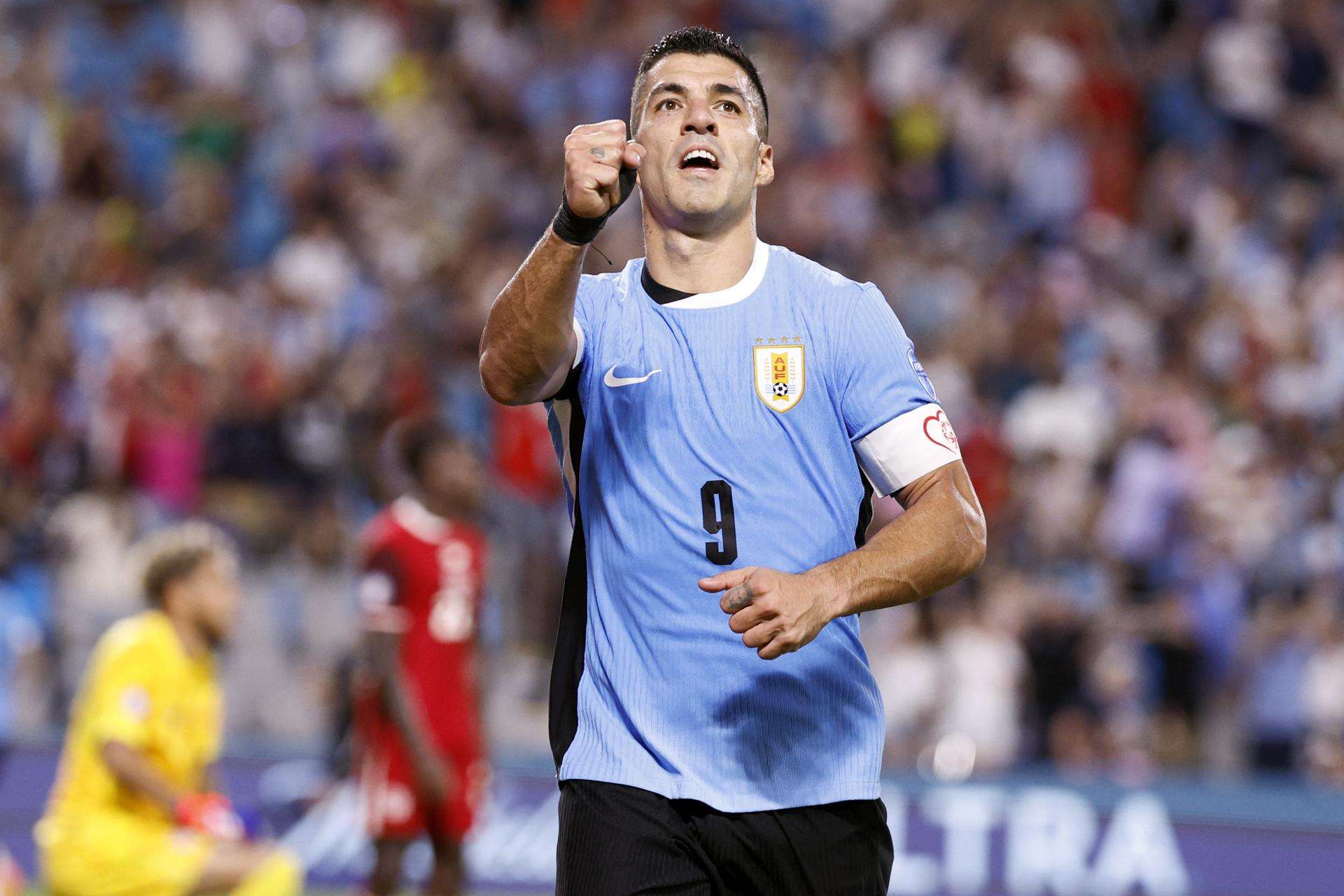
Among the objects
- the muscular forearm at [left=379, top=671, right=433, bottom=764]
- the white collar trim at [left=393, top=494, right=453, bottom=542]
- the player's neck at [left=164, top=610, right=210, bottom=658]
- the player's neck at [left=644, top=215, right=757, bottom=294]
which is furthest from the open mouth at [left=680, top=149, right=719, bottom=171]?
the white collar trim at [left=393, top=494, right=453, bottom=542]

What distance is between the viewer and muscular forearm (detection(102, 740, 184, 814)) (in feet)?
23.9

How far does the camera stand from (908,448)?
3.92 m

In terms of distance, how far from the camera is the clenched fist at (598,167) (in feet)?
12.1

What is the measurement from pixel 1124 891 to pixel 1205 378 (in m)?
3.99

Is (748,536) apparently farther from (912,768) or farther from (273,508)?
(273,508)

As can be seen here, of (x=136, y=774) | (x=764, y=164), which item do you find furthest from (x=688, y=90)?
(x=136, y=774)

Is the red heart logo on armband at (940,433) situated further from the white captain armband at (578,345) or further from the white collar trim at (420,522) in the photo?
the white collar trim at (420,522)

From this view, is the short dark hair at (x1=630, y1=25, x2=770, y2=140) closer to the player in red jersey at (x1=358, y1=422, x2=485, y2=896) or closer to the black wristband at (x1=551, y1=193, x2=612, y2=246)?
the black wristband at (x1=551, y1=193, x2=612, y2=246)

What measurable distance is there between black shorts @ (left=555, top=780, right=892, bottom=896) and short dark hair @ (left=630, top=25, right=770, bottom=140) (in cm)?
148

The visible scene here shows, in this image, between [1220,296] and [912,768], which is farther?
[1220,296]

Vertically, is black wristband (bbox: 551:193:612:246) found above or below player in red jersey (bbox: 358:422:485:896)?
above

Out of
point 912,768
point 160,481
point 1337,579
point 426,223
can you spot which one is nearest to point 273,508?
point 160,481

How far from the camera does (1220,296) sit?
1332 cm

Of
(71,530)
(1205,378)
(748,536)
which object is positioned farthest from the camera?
(71,530)
